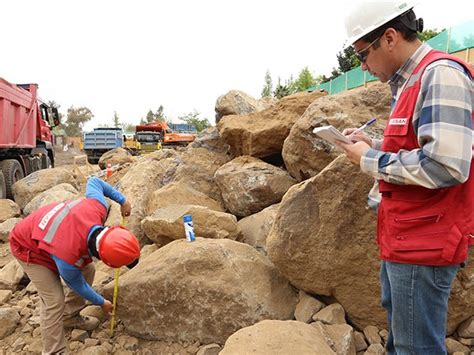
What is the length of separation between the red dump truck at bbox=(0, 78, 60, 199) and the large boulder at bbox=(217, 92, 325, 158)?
594 cm

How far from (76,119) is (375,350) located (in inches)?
2208

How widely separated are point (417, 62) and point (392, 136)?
30 cm

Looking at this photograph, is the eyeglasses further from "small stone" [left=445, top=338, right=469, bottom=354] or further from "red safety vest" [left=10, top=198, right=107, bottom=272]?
"red safety vest" [left=10, top=198, right=107, bottom=272]

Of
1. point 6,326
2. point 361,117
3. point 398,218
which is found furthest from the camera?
point 361,117

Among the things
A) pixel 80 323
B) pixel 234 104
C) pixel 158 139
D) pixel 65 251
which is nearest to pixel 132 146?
pixel 158 139

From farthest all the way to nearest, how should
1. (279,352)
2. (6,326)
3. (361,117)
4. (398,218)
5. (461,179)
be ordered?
1. (361,117)
2. (6,326)
3. (279,352)
4. (398,218)
5. (461,179)

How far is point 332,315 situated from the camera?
276 cm

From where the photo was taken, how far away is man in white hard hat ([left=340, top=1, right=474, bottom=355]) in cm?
130

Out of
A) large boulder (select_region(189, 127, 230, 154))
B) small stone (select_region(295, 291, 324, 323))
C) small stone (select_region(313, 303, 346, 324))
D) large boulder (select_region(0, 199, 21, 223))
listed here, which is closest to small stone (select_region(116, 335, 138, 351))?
small stone (select_region(295, 291, 324, 323))

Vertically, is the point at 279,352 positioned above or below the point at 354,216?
below

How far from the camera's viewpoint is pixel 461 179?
129cm

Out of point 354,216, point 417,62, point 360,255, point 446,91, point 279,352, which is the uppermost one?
point 417,62

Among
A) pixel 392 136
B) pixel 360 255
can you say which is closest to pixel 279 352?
pixel 360 255

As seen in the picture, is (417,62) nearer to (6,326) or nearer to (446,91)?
(446,91)
